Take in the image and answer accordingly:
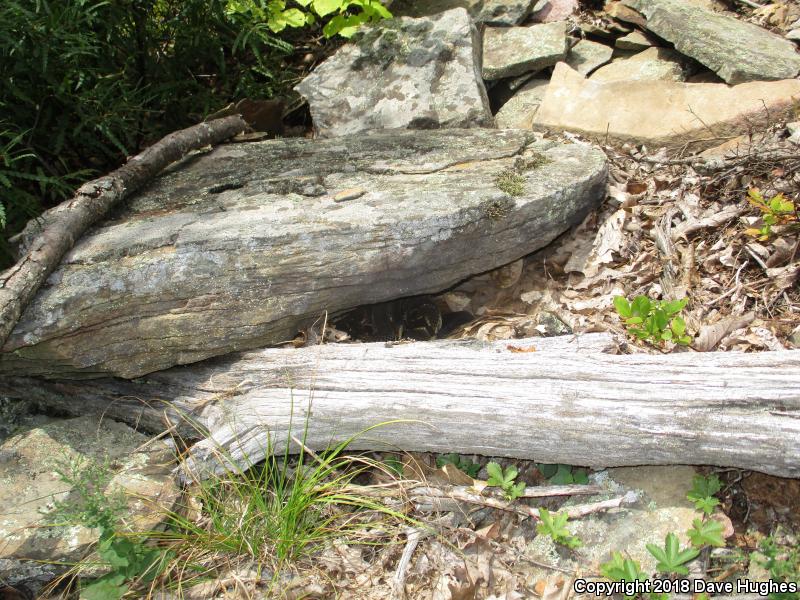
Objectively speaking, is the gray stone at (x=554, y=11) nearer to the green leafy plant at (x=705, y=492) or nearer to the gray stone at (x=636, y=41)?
the gray stone at (x=636, y=41)

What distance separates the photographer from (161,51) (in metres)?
4.95

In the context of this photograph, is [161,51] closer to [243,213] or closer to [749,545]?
[243,213]

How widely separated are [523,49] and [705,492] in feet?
11.8

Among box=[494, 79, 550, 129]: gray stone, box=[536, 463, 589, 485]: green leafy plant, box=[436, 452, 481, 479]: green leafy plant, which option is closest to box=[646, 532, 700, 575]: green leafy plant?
box=[536, 463, 589, 485]: green leafy plant

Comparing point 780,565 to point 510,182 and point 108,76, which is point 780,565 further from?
point 108,76

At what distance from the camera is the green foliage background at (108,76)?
3.92 meters

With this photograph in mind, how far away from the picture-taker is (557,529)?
275 cm

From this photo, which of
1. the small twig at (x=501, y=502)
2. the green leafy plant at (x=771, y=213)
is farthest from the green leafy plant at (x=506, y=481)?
the green leafy plant at (x=771, y=213)

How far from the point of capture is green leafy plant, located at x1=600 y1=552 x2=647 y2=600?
2.51 m

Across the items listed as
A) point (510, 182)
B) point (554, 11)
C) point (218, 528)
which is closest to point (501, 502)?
point (218, 528)

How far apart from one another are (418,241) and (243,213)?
923 mm

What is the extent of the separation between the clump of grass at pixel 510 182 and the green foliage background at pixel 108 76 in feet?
6.79

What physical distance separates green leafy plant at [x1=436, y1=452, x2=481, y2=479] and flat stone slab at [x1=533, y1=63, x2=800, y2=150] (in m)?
2.48

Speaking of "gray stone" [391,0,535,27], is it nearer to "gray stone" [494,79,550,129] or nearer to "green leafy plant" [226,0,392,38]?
"green leafy plant" [226,0,392,38]
